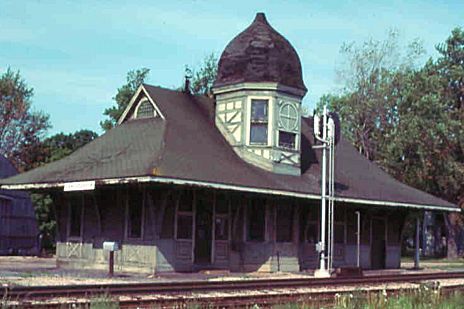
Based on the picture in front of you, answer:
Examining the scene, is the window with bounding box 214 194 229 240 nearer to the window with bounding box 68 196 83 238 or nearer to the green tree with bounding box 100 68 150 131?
the window with bounding box 68 196 83 238

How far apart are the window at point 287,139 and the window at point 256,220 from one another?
2682mm

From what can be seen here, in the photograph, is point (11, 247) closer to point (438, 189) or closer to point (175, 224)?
point (175, 224)

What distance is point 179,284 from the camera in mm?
17609

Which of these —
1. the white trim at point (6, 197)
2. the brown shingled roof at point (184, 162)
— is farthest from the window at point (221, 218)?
the white trim at point (6, 197)

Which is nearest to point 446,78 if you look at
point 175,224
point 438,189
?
point 438,189

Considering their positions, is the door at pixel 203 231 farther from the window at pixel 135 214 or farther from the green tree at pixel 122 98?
the green tree at pixel 122 98

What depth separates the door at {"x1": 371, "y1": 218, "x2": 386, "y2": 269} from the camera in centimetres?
3403

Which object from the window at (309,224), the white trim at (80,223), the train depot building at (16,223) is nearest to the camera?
the white trim at (80,223)

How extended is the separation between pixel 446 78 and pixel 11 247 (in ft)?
102

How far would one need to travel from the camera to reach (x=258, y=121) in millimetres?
28812

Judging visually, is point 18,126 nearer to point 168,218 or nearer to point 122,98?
point 122,98

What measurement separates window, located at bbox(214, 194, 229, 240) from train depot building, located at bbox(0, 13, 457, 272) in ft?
0.12

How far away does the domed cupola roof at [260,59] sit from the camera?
2883 cm

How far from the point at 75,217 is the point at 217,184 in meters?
7.33
